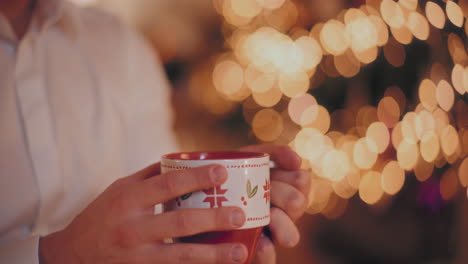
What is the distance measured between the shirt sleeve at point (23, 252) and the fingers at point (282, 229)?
14.4 inches

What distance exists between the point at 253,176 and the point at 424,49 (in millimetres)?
1156

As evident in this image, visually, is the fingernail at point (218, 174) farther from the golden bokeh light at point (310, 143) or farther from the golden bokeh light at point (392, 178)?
the golden bokeh light at point (310, 143)

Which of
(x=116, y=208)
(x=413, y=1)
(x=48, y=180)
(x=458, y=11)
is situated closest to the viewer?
(x=116, y=208)

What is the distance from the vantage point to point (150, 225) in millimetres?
606

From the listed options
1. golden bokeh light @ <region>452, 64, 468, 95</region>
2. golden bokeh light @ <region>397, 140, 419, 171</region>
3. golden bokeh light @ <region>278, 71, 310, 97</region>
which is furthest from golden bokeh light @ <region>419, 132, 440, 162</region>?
golden bokeh light @ <region>278, 71, 310, 97</region>

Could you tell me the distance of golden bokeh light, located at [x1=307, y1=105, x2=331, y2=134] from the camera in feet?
7.07

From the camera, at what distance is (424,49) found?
5.24 feet

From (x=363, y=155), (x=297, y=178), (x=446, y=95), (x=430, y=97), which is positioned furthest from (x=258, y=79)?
(x=297, y=178)

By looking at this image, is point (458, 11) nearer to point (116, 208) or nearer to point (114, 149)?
point (116, 208)

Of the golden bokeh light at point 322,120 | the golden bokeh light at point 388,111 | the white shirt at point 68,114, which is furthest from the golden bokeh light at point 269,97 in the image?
the white shirt at point 68,114

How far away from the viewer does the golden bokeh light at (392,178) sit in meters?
1.94

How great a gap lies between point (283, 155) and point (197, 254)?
0.93 ft

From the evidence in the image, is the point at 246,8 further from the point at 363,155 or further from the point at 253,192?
the point at 253,192

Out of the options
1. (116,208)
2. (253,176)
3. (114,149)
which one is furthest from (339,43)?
(116,208)
